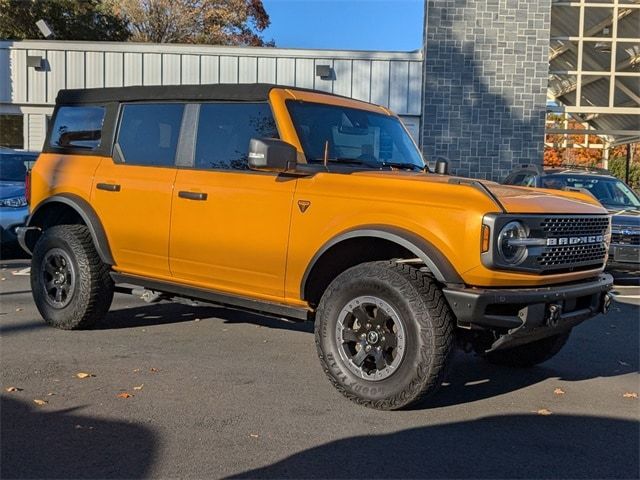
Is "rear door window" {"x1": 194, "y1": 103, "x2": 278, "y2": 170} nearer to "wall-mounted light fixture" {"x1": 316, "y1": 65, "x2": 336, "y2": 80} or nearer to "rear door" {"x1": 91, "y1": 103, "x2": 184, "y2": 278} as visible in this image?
"rear door" {"x1": 91, "y1": 103, "x2": 184, "y2": 278}

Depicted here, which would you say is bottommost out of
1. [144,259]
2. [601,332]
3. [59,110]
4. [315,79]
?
[601,332]

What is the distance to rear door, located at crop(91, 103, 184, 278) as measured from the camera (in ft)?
18.0

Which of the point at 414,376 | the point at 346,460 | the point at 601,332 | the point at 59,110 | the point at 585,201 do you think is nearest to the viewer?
the point at 346,460

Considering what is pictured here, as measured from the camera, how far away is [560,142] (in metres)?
28.3

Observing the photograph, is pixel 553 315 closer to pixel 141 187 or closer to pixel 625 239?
pixel 141 187

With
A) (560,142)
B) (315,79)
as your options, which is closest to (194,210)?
(315,79)

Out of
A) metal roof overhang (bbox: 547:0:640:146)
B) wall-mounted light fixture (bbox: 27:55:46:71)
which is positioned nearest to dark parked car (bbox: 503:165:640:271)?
metal roof overhang (bbox: 547:0:640:146)

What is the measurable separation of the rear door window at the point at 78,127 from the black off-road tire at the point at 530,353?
388cm

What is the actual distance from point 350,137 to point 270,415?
7.12ft

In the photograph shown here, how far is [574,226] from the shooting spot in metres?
4.43

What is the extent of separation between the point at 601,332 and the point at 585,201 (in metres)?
2.53

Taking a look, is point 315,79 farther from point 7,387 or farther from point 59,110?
point 7,387

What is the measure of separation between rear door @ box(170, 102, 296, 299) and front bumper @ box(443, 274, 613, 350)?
53.2 inches

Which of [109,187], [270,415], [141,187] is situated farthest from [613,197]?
[270,415]
